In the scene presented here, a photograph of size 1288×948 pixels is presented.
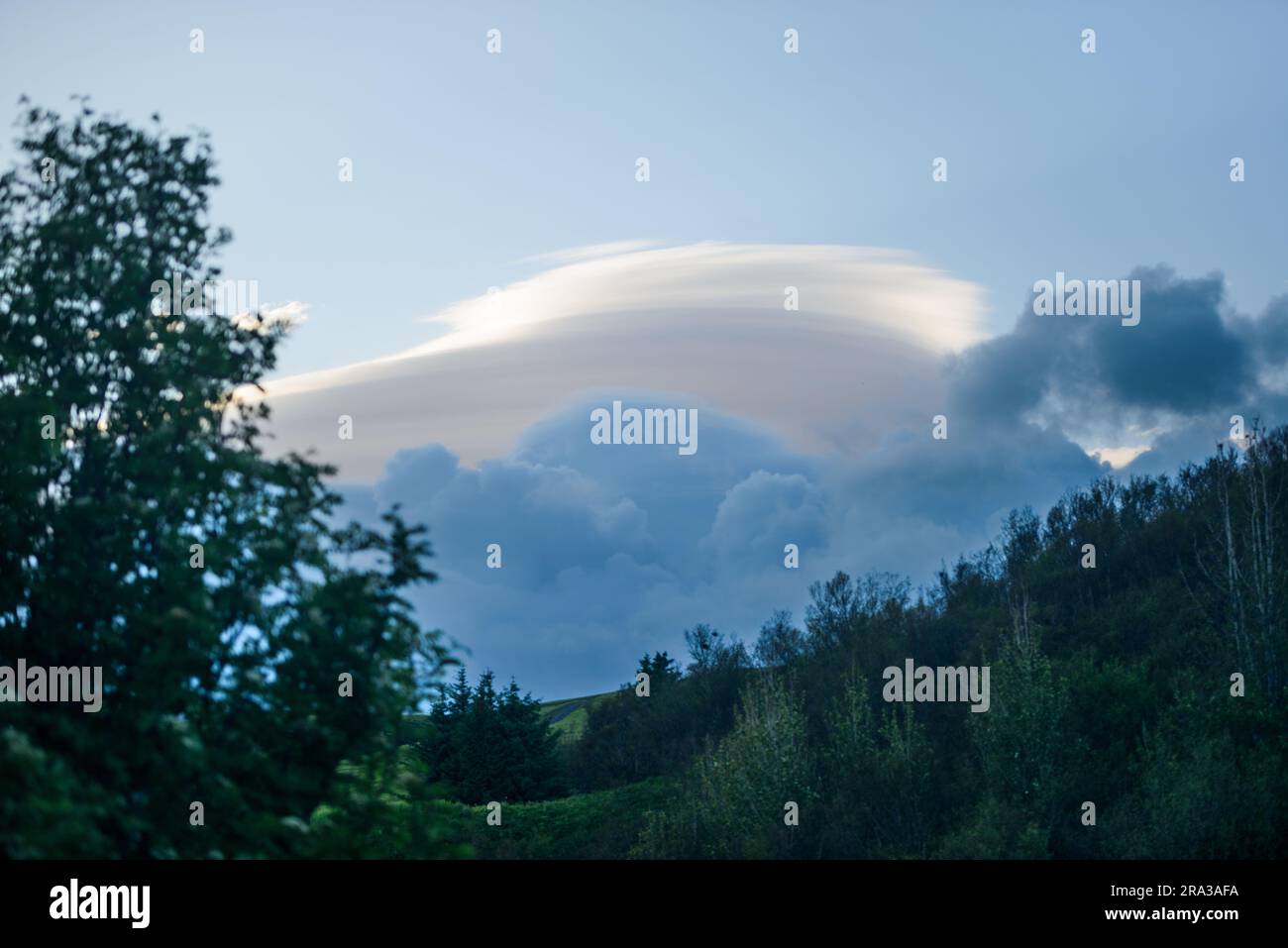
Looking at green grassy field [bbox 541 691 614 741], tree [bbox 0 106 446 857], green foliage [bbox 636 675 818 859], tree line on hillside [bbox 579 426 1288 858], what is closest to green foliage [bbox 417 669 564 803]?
tree line on hillside [bbox 579 426 1288 858]

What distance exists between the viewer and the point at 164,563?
65.8ft

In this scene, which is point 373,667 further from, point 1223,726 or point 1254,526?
point 1254,526

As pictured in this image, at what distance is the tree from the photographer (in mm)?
19219

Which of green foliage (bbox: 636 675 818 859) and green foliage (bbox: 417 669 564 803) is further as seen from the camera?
green foliage (bbox: 417 669 564 803)

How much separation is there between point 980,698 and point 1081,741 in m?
4.55

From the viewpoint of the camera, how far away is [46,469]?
21203 mm

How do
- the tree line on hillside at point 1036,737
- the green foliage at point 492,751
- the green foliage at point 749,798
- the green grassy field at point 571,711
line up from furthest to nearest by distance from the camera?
the green grassy field at point 571,711, the green foliage at point 492,751, the green foliage at point 749,798, the tree line on hillside at point 1036,737

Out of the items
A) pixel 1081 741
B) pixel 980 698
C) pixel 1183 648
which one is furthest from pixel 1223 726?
pixel 1183 648

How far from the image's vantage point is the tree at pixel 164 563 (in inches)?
757

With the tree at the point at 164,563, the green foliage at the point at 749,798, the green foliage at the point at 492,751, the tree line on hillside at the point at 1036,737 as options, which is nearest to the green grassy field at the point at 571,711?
the green foliage at the point at 492,751

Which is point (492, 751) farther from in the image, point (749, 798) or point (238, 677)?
point (238, 677)

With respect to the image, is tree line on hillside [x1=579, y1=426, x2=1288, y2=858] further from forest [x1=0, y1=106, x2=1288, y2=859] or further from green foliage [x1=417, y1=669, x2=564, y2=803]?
green foliage [x1=417, y1=669, x2=564, y2=803]

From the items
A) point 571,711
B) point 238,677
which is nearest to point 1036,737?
point 238,677

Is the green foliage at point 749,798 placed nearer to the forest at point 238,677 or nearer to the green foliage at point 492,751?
the forest at point 238,677
